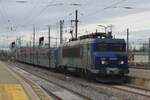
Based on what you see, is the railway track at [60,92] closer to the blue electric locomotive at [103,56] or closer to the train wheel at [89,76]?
the train wheel at [89,76]

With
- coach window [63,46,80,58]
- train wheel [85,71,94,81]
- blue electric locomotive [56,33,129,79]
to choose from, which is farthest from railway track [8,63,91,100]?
coach window [63,46,80,58]

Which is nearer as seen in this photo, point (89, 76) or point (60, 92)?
point (60, 92)

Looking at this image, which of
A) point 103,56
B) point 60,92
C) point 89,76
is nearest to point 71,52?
point 89,76

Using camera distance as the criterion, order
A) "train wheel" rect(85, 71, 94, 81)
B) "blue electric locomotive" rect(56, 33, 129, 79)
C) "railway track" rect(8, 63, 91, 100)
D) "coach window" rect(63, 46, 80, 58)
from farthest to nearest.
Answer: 1. "coach window" rect(63, 46, 80, 58)
2. "train wheel" rect(85, 71, 94, 81)
3. "blue electric locomotive" rect(56, 33, 129, 79)
4. "railway track" rect(8, 63, 91, 100)

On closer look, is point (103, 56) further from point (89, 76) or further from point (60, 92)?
point (60, 92)

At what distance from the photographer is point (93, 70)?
30578 millimetres

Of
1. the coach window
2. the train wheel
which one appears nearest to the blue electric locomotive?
the train wheel

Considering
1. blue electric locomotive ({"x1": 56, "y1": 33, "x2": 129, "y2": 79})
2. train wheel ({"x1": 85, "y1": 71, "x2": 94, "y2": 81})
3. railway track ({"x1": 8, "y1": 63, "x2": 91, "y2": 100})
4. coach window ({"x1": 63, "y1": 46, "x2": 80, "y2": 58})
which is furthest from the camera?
coach window ({"x1": 63, "y1": 46, "x2": 80, "y2": 58})

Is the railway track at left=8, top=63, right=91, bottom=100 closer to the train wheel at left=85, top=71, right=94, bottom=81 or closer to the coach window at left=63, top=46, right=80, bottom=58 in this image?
the train wheel at left=85, top=71, right=94, bottom=81

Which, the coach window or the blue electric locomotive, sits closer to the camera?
the blue electric locomotive

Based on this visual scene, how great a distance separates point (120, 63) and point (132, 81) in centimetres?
201

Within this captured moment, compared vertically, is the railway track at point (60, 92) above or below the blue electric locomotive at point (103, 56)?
below

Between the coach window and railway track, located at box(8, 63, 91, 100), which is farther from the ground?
the coach window

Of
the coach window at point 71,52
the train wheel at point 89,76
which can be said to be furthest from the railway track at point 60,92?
the coach window at point 71,52
